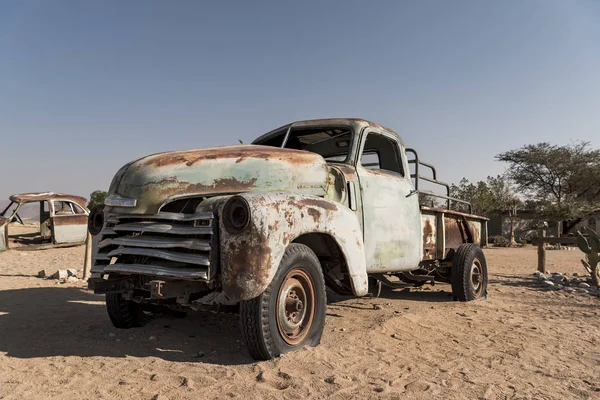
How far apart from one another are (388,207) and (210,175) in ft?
6.75

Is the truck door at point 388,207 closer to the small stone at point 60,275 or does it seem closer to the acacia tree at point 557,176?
the small stone at point 60,275

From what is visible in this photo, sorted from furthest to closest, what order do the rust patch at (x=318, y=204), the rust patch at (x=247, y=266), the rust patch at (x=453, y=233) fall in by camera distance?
the rust patch at (x=453, y=233)
the rust patch at (x=318, y=204)
the rust patch at (x=247, y=266)

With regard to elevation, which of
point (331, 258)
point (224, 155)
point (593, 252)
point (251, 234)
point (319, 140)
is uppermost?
point (319, 140)

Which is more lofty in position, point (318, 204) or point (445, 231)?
point (318, 204)

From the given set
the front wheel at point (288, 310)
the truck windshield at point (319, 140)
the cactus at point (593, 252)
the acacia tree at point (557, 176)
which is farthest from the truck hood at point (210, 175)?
the acacia tree at point (557, 176)

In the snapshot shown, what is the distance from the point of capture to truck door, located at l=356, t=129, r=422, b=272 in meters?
4.43

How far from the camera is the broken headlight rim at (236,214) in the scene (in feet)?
9.72

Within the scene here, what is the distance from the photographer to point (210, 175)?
3498 millimetres

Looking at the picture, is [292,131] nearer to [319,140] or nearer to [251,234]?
[319,140]

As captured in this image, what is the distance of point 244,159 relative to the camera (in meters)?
3.65

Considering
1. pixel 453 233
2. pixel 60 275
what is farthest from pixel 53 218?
pixel 453 233

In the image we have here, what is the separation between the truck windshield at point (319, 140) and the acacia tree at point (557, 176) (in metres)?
26.4

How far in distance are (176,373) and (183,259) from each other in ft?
2.51

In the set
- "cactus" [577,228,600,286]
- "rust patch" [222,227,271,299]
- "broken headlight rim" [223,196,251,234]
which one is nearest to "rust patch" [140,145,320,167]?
"broken headlight rim" [223,196,251,234]
